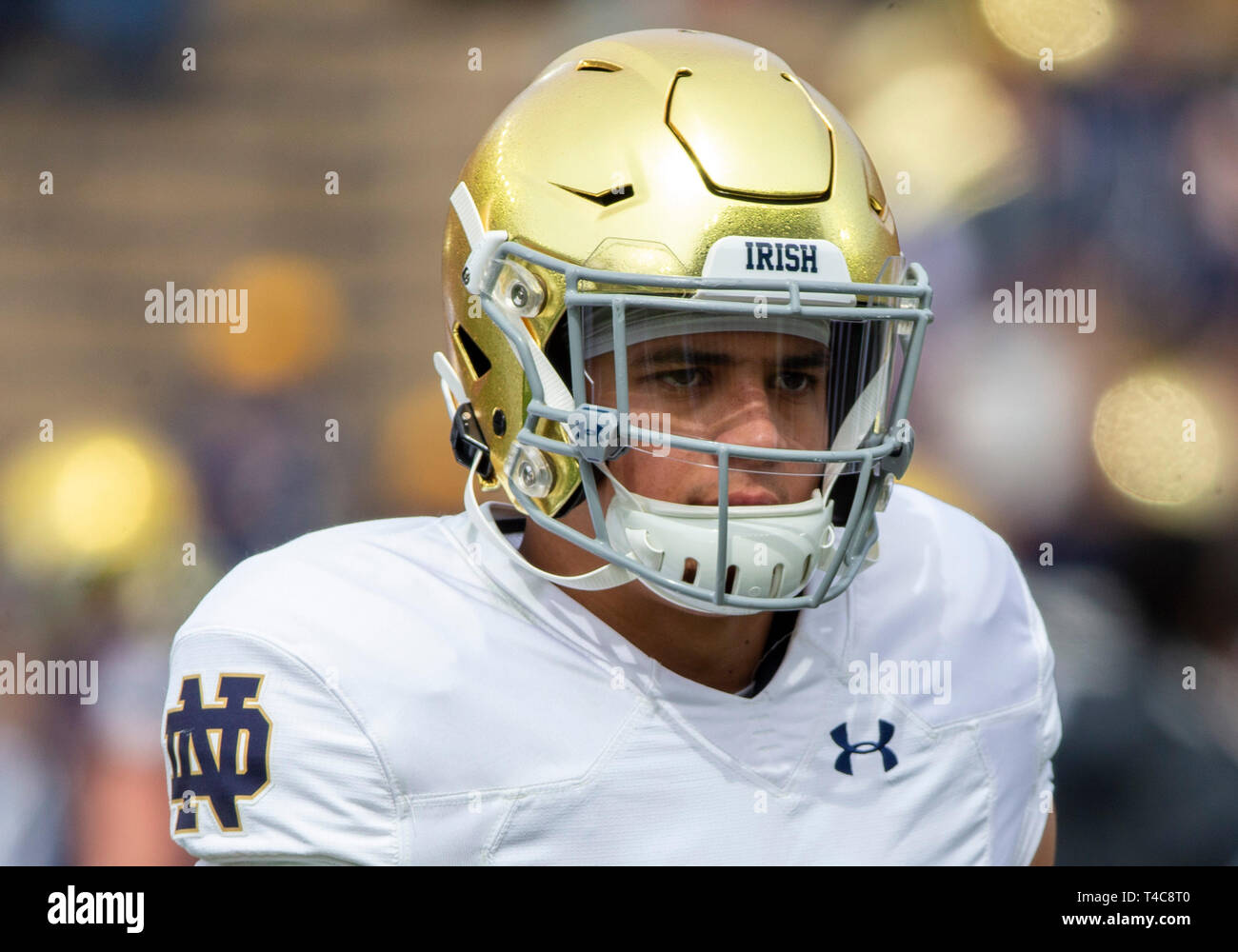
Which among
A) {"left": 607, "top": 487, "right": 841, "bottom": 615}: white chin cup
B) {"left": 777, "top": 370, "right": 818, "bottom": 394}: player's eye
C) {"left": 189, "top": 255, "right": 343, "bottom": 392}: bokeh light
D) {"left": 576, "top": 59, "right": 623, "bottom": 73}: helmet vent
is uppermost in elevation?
{"left": 576, "top": 59, "right": 623, "bottom": 73}: helmet vent

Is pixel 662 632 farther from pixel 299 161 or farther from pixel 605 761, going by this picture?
pixel 299 161

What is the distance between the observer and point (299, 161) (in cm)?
194

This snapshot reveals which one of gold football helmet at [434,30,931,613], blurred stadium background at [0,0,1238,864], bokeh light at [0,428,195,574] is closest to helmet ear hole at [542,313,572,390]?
gold football helmet at [434,30,931,613]

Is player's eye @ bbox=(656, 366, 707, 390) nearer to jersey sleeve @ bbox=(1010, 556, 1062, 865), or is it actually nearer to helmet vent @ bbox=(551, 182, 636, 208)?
helmet vent @ bbox=(551, 182, 636, 208)

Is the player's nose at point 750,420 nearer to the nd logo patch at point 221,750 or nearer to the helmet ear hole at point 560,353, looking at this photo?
the helmet ear hole at point 560,353

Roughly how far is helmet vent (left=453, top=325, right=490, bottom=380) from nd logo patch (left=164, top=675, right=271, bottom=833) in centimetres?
37

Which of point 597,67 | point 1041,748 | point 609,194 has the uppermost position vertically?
point 597,67

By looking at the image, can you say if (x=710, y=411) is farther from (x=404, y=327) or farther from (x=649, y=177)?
(x=404, y=327)

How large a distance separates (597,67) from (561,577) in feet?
1.67

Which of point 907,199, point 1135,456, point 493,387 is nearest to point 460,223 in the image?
point 493,387

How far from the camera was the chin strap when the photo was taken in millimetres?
1102

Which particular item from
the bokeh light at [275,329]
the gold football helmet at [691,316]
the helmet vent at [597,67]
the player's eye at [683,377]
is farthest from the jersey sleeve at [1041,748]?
the bokeh light at [275,329]

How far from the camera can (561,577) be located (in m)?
1.14

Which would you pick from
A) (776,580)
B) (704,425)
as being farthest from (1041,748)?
(704,425)
